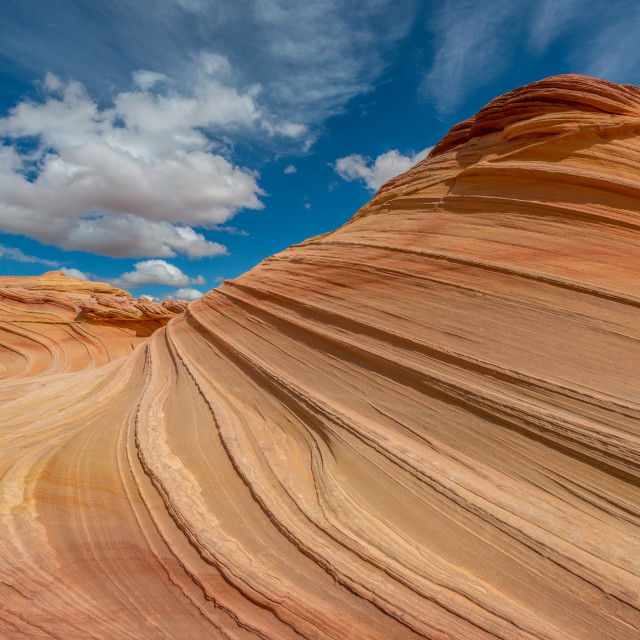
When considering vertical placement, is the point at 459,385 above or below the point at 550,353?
below

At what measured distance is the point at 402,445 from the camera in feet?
10.4

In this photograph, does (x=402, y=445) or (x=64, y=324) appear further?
(x=64, y=324)

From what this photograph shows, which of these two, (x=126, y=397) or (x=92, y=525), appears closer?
(x=92, y=525)

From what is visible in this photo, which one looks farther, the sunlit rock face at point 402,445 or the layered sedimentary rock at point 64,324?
the layered sedimentary rock at point 64,324

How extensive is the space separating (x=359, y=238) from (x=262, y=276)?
2225mm

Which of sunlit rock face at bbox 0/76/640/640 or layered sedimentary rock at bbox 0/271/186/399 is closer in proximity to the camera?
sunlit rock face at bbox 0/76/640/640

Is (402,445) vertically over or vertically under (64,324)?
over

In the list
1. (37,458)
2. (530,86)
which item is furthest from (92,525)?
(530,86)

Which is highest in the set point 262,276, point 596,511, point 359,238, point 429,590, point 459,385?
point 359,238

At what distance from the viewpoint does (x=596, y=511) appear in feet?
8.18

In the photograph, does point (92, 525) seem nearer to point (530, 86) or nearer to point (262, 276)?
point (262, 276)

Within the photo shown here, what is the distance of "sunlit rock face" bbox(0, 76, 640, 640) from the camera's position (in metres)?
1.97

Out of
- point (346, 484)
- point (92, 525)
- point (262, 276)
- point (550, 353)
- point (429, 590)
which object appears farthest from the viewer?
point (262, 276)

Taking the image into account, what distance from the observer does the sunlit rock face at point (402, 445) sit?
1971 millimetres
